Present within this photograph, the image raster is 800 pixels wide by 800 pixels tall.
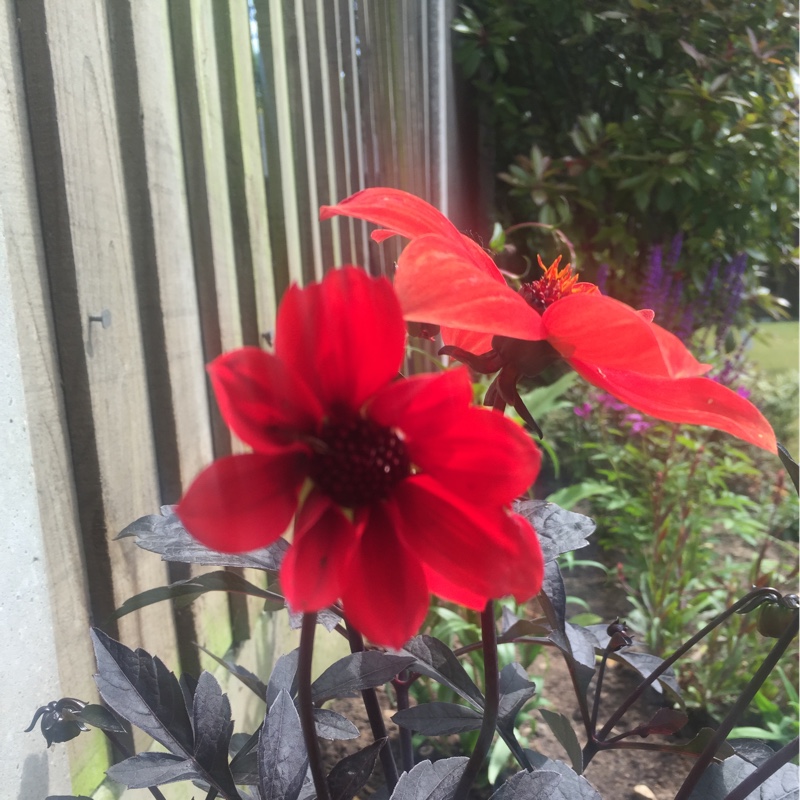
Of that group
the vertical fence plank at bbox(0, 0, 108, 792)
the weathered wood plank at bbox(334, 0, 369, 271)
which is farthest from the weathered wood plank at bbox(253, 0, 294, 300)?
the vertical fence plank at bbox(0, 0, 108, 792)

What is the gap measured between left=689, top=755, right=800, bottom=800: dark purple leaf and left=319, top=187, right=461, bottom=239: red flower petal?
0.41m

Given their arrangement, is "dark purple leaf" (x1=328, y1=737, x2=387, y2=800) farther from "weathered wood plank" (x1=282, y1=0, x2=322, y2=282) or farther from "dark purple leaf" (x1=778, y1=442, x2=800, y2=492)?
"weathered wood plank" (x1=282, y1=0, x2=322, y2=282)

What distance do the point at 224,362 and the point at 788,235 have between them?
2.53 metres

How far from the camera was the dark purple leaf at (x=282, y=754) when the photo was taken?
347 mm

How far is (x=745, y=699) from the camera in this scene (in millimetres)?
362

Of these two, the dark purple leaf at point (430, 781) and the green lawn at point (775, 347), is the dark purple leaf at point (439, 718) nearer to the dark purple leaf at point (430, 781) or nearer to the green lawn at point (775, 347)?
the dark purple leaf at point (430, 781)

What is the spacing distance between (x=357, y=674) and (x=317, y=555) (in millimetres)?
219

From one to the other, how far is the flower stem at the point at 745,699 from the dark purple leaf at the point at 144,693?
1.04ft

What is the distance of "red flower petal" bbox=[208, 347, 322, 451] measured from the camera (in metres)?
0.17

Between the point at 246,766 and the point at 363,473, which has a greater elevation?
the point at 363,473

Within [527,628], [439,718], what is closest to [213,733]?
[439,718]

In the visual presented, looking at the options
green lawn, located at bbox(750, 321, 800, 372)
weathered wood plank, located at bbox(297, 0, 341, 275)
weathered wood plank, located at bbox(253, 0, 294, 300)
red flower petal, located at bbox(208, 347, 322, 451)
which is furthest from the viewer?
green lawn, located at bbox(750, 321, 800, 372)

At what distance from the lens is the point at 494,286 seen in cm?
22

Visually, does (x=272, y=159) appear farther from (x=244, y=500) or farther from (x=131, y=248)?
(x=244, y=500)
